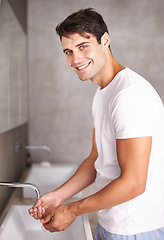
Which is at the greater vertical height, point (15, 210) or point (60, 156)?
point (15, 210)

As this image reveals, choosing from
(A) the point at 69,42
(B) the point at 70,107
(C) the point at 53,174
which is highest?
(A) the point at 69,42

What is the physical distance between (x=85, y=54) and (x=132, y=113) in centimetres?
34

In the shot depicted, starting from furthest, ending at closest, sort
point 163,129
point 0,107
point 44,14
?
1. point 44,14
2. point 0,107
3. point 163,129

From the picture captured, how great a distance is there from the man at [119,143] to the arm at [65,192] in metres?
0.09

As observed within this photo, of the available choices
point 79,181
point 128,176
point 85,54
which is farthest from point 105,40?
point 79,181

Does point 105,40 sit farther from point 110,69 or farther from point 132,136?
point 132,136

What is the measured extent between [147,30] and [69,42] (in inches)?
70.8

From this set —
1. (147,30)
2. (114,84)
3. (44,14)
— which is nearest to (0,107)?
(114,84)

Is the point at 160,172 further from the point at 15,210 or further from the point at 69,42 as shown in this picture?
the point at 15,210

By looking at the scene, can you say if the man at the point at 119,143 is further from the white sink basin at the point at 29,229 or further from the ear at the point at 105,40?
the white sink basin at the point at 29,229

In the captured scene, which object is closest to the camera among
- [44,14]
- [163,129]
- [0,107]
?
[163,129]

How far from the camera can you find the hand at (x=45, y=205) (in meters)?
1.21

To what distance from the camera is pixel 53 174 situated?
227 cm

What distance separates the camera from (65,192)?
49.8 inches
